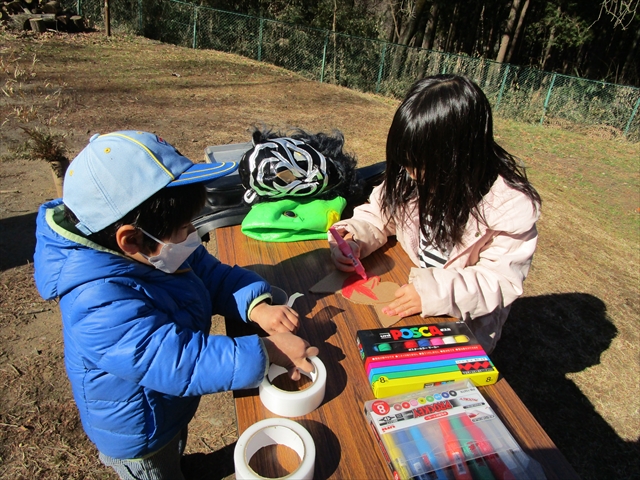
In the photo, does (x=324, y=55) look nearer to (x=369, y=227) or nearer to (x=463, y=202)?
(x=369, y=227)

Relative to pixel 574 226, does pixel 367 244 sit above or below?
above

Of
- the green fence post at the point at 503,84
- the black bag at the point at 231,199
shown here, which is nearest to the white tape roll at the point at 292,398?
the black bag at the point at 231,199

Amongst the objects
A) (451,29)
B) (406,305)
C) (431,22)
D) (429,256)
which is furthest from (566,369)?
(451,29)

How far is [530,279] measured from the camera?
3.88m

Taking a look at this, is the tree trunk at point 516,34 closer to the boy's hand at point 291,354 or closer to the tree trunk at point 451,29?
the tree trunk at point 451,29

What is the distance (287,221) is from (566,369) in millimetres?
2270

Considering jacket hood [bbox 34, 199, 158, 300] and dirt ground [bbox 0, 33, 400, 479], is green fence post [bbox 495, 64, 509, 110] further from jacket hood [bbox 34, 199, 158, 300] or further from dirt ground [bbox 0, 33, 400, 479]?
jacket hood [bbox 34, 199, 158, 300]

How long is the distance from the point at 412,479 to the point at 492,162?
3.59 ft

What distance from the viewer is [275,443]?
0.98 metres

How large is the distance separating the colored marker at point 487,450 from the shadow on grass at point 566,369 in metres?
1.73

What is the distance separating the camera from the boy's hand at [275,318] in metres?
1.27

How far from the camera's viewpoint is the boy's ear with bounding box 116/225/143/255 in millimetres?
1037

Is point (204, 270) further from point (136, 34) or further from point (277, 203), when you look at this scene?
point (136, 34)

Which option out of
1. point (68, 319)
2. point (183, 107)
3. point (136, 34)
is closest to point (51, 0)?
point (136, 34)
